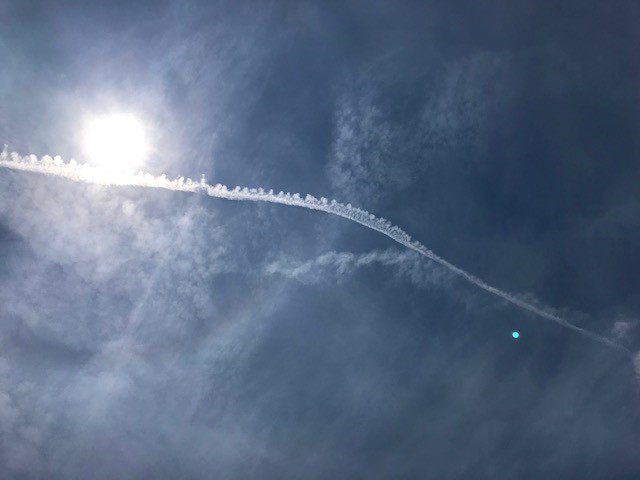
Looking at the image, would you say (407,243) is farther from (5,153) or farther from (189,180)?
(5,153)

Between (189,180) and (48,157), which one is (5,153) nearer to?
(48,157)

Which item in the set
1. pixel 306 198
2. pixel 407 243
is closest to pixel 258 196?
pixel 306 198

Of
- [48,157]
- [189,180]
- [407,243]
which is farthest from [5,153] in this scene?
[407,243]

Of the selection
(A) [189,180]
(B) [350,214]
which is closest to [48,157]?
(A) [189,180]

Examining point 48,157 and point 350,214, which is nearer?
point 48,157

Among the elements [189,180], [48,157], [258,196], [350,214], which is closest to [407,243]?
[350,214]

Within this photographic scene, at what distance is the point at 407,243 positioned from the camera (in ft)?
342

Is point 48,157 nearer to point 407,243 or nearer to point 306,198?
point 306,198

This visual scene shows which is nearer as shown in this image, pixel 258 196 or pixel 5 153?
pixel 5 153

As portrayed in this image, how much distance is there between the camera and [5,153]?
309ft

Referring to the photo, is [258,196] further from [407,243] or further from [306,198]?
[407,243]

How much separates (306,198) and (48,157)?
2549 cm

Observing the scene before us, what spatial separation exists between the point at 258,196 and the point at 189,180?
7146mm

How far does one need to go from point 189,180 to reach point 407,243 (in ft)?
77.3
